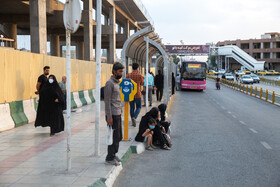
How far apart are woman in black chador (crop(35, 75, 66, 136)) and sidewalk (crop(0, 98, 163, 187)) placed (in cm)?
34

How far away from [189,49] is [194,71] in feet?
165

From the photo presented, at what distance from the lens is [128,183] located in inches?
225

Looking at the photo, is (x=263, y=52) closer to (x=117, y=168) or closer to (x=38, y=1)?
(x=38, y=1)

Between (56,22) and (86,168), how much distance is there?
2683 cm

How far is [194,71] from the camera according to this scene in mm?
34156

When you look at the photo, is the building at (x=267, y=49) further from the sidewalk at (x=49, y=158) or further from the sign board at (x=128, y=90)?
the sign board at (x=128, y=90)

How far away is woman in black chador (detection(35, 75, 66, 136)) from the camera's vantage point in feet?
30.1

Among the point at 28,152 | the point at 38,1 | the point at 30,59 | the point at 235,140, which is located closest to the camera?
the point at 28,152

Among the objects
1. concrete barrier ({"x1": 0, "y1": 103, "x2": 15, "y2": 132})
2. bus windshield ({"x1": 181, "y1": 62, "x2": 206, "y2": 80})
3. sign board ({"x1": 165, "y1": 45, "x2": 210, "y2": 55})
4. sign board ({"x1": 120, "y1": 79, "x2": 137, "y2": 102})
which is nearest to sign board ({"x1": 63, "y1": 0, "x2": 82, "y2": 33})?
sign board ({"x1": 120, "y1": 79, "x2": 137, "y2": 102})

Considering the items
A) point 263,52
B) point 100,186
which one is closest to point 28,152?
point 100,186

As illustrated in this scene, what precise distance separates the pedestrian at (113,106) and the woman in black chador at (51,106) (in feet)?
11.1

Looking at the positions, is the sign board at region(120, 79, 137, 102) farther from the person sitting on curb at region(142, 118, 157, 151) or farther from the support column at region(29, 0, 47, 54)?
the support column at region(29, 0, 47, 54)

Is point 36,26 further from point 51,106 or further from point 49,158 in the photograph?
point 49,158

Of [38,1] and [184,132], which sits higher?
[38,1]
